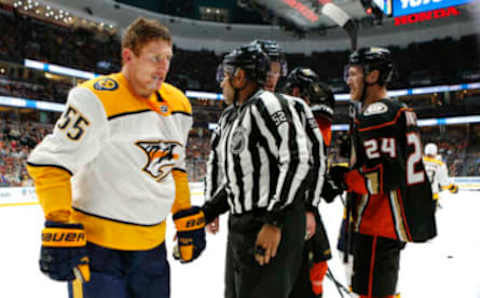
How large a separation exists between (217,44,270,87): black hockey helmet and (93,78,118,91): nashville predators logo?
59cm

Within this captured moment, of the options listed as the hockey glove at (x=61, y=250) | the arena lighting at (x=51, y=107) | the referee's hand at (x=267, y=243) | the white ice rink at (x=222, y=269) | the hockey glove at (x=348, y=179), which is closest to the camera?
the hockey glove at (x=61, y=250)

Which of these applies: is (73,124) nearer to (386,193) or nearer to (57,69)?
(386,193)

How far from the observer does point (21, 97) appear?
19.2 metres

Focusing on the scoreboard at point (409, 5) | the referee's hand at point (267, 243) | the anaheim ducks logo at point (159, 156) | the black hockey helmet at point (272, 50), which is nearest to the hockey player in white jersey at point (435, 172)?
the black hockey helmet at point (272, 50)

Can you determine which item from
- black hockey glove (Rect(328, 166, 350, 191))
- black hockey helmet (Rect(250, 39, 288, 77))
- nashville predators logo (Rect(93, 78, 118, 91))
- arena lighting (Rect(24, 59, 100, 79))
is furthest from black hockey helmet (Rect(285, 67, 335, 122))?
arena lighting (Rect(24, 59, 100, 79))

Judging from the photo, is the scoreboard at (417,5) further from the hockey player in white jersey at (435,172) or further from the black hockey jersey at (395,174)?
A: the black hockey jersey at (395,174)

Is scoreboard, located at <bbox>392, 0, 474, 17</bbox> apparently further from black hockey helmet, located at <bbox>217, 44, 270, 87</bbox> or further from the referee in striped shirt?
the referee in striped shirt

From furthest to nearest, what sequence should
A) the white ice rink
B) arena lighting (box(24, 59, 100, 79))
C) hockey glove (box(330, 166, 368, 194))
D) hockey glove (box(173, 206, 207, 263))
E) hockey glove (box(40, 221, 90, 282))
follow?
arena lighting (box(24, 59, 100, 79)) < the white ice rink < hockey glove (box(330, 166, 368, 194)) < hockey glove (box(173, 206, 207, 263)) < hockey glove (box(40, 221, 90, 282))

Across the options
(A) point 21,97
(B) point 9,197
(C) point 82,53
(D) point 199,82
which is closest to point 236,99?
(B) point 9,197

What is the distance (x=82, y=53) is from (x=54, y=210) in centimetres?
2613

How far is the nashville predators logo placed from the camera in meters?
1.40

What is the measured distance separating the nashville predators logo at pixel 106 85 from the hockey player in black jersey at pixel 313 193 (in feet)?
2.89

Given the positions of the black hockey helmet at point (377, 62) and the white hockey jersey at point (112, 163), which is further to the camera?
the black hockey helmet at point (377, 62)

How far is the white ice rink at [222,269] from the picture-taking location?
10.5 feet
